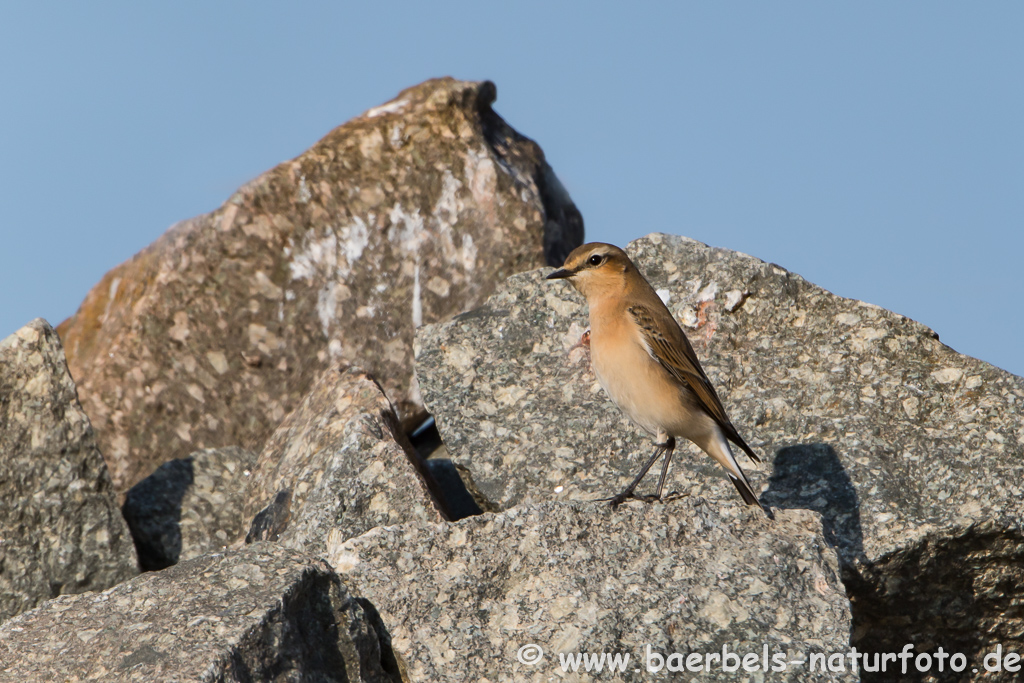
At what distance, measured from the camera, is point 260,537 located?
25.0ft

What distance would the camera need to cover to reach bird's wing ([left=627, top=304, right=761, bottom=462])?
22.6 ft

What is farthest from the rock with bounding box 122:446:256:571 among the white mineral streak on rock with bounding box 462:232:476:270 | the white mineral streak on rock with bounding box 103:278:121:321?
the white mineral streak on rock with bounding box 462:232:476:270

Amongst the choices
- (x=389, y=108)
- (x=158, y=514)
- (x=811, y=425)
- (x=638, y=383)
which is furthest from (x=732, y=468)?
(x=389, y=108)

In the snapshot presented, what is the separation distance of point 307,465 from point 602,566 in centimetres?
298

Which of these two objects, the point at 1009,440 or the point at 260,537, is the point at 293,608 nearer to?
the point at 260,537

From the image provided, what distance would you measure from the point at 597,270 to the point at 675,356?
0.83 m

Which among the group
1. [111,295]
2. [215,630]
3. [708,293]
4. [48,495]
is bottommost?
[215,630]

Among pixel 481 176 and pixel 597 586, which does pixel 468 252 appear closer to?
pixel 481 176

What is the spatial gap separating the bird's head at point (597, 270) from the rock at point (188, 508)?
3.26 metres

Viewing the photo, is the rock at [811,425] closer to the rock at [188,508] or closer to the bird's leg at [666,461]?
the bird's leg at [666,461]

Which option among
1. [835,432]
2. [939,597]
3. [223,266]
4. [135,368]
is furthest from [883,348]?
[135,368]

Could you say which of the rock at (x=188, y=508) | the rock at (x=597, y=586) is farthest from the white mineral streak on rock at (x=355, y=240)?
the rock at (x=597, y=586)

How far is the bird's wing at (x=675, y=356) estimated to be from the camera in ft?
22.6

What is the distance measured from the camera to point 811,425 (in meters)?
7.32
